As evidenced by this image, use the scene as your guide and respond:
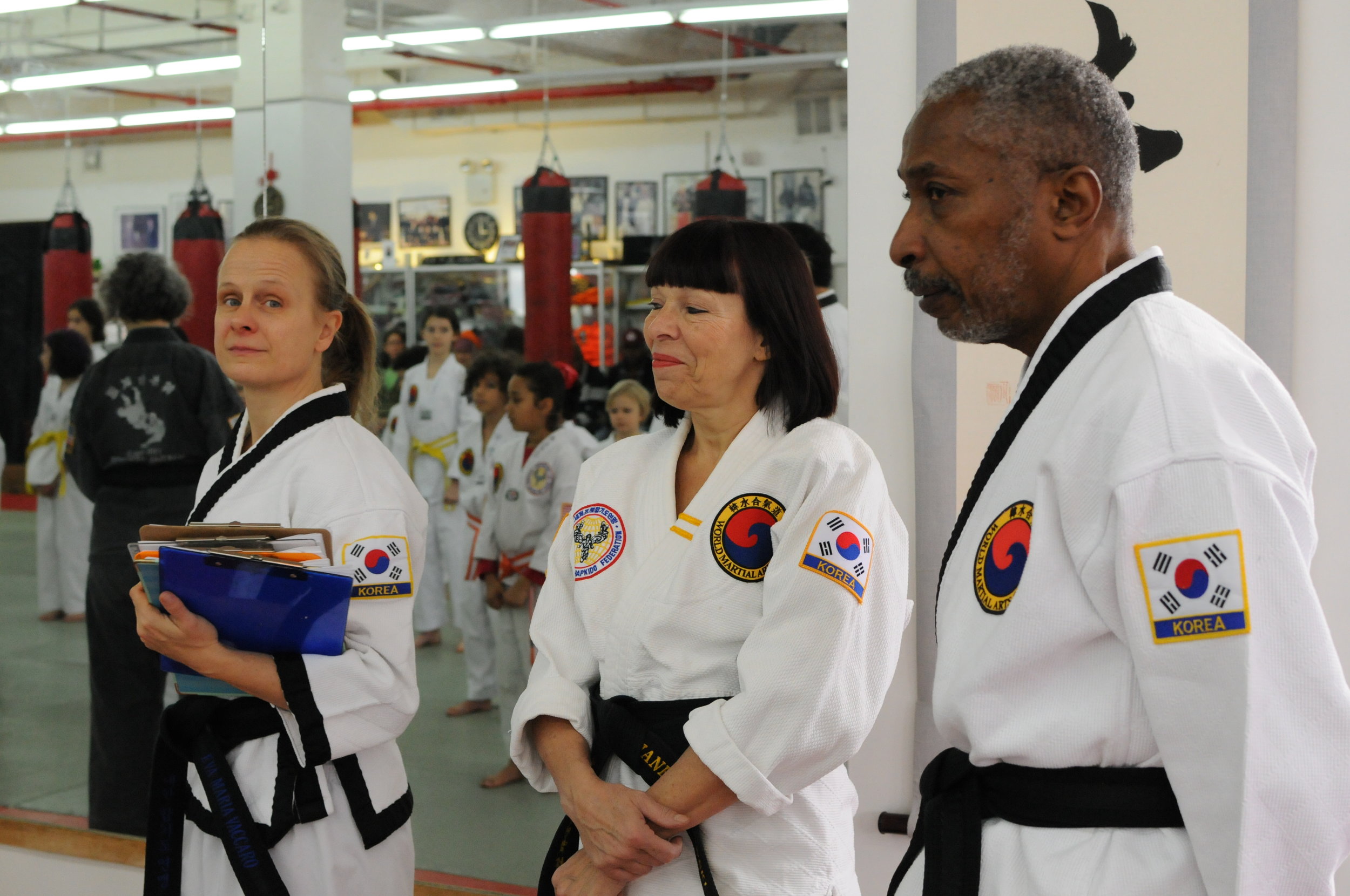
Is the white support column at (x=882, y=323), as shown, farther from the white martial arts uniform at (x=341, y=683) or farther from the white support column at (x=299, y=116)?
the white support column at (x=299, y=116)

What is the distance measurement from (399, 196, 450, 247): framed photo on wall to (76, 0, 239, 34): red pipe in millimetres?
756

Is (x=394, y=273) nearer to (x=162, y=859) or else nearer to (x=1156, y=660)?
(x=162, y=859)

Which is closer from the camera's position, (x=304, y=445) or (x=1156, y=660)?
(x=1156, y=660)

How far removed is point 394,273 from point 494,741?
1.22 metres

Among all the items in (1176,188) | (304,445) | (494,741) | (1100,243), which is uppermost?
(1176,188)

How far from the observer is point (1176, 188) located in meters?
1.92

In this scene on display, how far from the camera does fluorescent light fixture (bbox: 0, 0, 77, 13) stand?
3.18m

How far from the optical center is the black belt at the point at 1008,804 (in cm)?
88

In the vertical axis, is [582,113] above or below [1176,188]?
above

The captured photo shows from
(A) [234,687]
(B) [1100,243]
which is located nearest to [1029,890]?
(B) [1100,243]

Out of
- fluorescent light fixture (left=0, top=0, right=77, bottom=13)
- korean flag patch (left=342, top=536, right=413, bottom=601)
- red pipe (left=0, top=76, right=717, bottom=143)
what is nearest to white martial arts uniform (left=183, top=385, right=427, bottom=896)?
korean flag patch (left=342, top=536, right=413, bottom=601)

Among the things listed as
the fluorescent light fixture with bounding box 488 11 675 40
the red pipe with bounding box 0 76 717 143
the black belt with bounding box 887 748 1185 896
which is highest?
the fluorescent light fixture with bounding box 488 11 675 40

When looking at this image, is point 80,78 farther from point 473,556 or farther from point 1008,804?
point 1008,804

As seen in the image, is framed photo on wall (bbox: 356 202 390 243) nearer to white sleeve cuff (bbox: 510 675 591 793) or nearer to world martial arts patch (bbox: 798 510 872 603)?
white sleeve cuff (bbox: 510 675 591 793)
